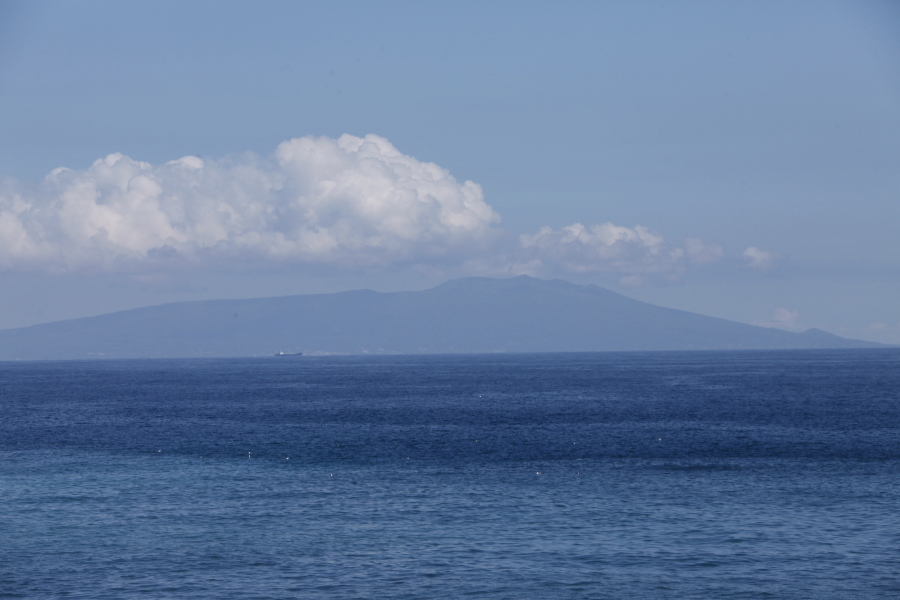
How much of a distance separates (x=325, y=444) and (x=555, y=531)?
138 feet

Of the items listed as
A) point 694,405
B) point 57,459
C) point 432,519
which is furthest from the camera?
point 694,405

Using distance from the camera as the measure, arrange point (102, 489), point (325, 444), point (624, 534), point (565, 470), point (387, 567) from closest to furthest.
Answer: point (387, 567)
point (624, 534)
point (102, 489)
point (565, 470)
point (325, 444)

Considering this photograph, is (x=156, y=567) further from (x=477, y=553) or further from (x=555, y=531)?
(x=555, y=531)

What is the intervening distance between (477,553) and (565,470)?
24.7m

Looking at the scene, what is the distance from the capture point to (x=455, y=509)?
186 feet

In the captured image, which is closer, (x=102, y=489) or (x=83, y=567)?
(x=83, y=567)

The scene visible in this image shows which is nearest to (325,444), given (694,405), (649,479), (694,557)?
(649,479)

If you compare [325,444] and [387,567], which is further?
[325,444]

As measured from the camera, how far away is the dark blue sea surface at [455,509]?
42.8 m

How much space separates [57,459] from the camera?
79.8 m

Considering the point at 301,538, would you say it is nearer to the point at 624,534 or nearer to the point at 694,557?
the point at 624,534

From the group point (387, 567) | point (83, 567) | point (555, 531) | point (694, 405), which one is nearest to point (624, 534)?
point (555, 531)

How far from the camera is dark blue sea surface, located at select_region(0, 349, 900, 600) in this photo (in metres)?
42.8

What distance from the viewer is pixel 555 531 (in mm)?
50969
